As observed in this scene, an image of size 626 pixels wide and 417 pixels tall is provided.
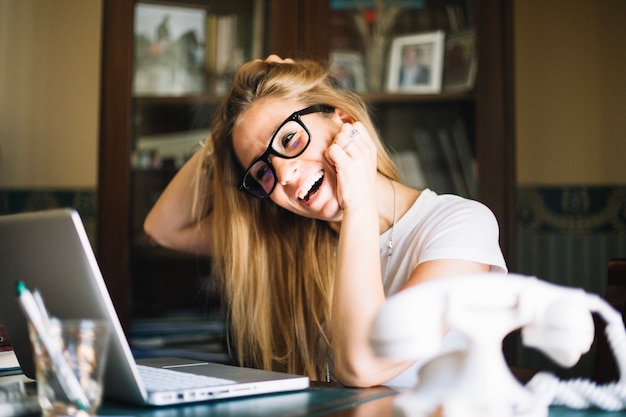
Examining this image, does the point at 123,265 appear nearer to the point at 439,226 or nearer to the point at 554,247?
the point at 439,226

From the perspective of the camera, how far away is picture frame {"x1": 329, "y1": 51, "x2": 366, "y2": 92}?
87.8 inches

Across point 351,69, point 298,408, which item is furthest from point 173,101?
point 298,408

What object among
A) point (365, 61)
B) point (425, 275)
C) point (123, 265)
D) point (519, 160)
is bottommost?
point (123, 265)

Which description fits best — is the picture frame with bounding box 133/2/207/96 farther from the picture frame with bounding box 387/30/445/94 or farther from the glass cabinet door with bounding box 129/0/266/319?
the picture frame with bounding box 387/30/445/94

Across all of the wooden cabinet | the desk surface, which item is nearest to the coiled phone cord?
the desk surface

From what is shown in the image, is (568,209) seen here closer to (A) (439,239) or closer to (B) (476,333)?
(A) (439,239)

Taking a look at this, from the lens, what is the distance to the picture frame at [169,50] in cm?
226

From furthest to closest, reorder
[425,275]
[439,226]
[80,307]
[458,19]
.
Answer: [458,19] → [439,226] → [425,275] → [80,307]

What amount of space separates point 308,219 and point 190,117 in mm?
825

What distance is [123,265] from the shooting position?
219 cm

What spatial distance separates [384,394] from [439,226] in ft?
1.54

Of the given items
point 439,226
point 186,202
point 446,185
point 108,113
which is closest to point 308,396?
point 439,226

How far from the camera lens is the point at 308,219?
1.59 meters

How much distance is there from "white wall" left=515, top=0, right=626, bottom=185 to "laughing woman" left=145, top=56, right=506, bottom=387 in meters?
1.12
